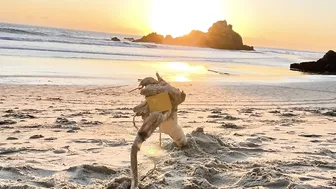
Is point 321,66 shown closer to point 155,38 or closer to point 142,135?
point 142,135

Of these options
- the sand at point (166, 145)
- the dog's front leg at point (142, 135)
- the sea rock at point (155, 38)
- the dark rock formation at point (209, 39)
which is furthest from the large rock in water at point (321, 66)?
the sea rock at point (155, 38)

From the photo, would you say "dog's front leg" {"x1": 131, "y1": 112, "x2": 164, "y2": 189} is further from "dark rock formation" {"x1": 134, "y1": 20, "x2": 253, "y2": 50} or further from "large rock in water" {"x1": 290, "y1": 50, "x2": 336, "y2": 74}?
"dark rock formation" {"x1": 134, "y1": 20, "x2": 253, "y2": 50}

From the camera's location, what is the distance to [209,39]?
66188 mm

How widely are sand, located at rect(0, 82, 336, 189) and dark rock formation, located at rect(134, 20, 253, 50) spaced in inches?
2232

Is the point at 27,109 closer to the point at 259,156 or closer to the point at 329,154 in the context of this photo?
the point at 259,156

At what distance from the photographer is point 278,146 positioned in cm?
506

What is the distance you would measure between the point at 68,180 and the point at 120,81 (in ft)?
29.1

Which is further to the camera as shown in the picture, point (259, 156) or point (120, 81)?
point (120, 81)

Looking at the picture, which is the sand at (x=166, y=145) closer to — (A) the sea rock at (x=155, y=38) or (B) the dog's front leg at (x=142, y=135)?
(B) the dog's front leg at (x=142, y=135)

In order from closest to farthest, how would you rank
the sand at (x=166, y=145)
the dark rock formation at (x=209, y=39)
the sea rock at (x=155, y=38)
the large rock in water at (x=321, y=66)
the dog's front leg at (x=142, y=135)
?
1. the dog's front leg at (x=142, y=135)
2. the sand at (x=166, y=145)
3. the large rock in water at (x=321, y=66)
4. the dark rock formation at (x=209, y=39)
5. the sea rock at (x=155, y=38)

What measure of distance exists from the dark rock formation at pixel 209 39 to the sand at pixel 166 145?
186ft

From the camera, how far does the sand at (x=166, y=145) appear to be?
143 inches

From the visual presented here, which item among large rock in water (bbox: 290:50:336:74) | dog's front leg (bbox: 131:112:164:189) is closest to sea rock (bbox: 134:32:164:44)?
large rock in water (bbox: 290:50:336:74)

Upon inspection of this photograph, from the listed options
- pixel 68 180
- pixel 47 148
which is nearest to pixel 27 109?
pixel 47 148
